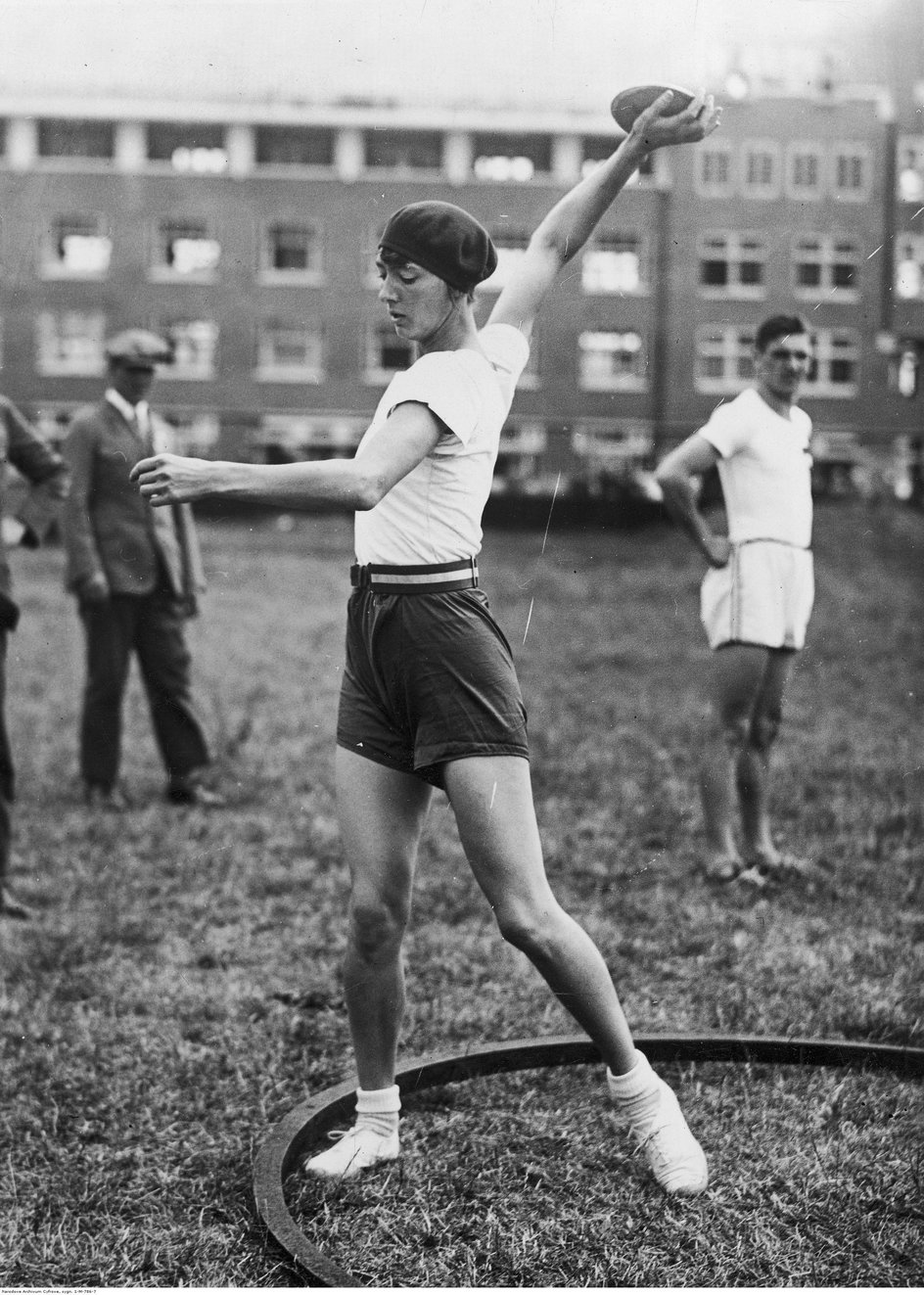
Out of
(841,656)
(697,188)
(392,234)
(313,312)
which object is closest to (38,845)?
(392,234)

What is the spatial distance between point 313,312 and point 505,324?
3697cm

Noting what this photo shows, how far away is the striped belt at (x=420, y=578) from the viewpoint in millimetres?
3014

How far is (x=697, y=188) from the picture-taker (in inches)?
1355

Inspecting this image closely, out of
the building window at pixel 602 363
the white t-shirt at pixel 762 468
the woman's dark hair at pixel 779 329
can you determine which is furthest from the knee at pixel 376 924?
the building window at pixel 602 363

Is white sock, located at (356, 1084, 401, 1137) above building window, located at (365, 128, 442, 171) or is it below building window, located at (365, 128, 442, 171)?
below

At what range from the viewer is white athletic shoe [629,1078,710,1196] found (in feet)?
10.4

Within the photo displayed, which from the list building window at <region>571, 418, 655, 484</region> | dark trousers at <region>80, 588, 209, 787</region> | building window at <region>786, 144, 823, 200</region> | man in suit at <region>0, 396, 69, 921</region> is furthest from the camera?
building window at <region>571, 418, 655, 484</region>

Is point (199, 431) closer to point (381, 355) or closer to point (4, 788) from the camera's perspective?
point (381, 355)

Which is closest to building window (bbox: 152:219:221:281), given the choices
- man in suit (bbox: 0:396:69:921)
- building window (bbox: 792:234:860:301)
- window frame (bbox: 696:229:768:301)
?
window frame (bbox: 696:229:768:301)

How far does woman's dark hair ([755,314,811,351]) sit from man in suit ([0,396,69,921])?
2662 mm

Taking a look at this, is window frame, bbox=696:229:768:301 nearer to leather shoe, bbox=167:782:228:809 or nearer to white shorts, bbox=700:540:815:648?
leather shoe, bbox=167:782:228:809

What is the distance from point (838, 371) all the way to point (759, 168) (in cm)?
569

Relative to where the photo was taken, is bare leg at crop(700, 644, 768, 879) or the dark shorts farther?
bare leg at crop(700, 644, 768, 879)

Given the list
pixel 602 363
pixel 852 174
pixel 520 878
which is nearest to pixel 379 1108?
pixel 520 878
